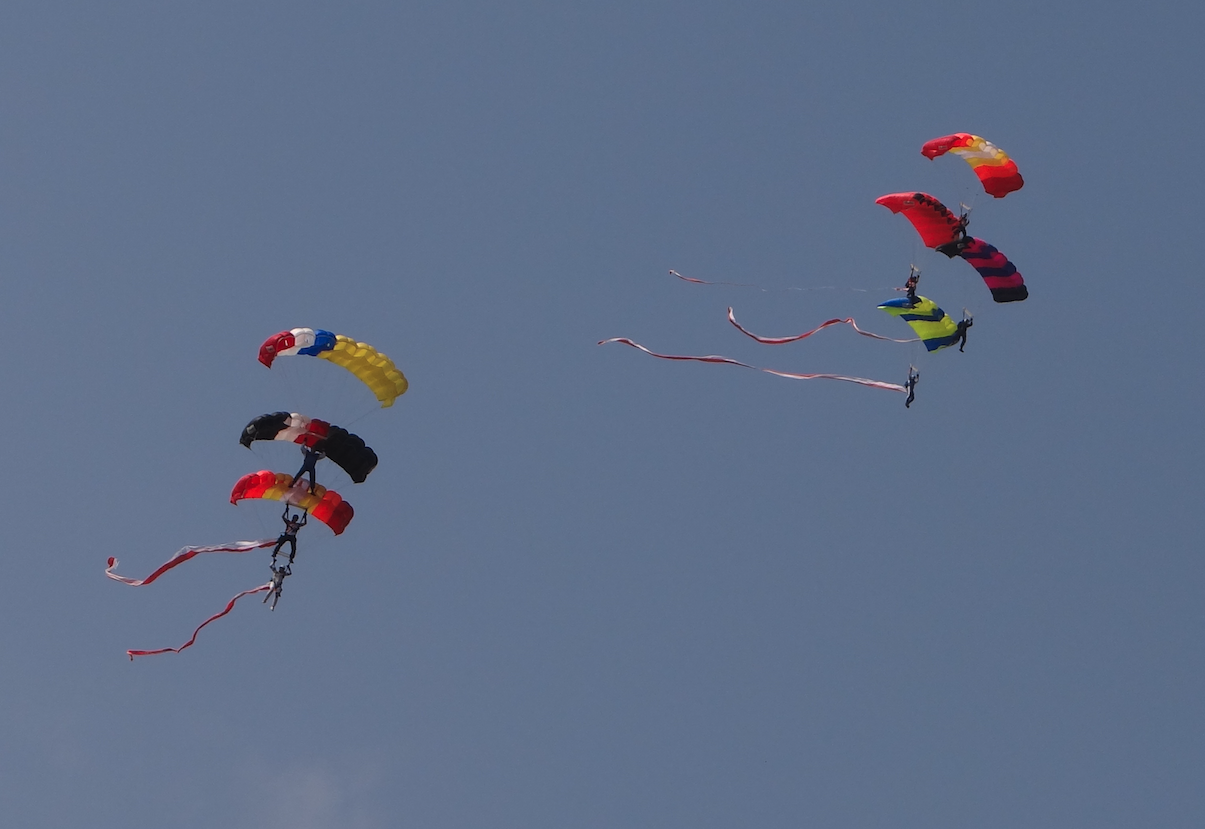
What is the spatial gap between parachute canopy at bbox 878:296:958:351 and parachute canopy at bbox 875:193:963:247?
1.04 metres

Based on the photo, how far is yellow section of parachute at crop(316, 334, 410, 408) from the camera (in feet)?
104

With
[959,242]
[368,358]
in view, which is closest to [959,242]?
[959,242]

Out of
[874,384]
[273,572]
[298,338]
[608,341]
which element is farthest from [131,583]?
[874,384]

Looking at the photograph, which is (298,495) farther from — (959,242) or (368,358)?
(959,242)

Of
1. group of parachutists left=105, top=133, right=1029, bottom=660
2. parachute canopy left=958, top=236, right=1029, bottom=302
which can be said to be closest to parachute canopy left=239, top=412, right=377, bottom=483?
group of parachutists left=105, top=133, right=1029, bottom=660

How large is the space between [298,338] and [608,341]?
4973mm

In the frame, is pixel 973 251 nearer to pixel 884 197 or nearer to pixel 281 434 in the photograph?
pixel 884 197

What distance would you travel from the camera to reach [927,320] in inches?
1283

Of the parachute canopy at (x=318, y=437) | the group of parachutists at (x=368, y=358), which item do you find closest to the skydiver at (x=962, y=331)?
the group of parachutists at (x=368, y=358)

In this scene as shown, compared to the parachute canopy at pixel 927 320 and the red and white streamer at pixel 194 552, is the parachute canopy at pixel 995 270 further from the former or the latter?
the red and white streamer at pixel 194 552

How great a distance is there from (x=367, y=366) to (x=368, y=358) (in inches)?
5.8

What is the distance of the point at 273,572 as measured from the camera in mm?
31500

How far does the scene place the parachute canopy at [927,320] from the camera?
107ft

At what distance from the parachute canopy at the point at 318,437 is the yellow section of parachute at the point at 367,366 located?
2.83 ft
